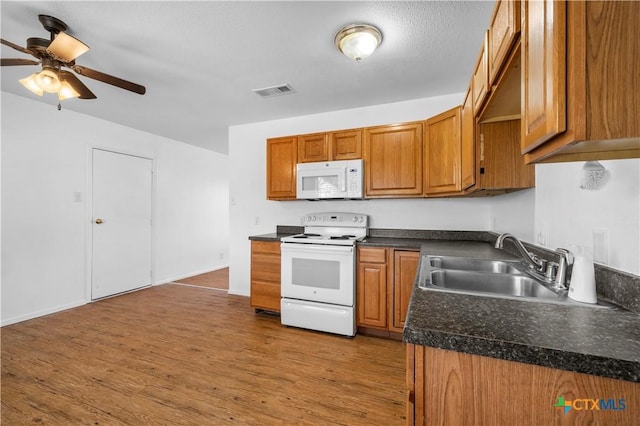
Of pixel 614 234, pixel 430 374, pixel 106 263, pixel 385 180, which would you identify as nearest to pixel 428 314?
pixel 430 374

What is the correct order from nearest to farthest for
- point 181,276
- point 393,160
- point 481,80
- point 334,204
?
point 481,80, point 393,160, point 334,204, point 181,276

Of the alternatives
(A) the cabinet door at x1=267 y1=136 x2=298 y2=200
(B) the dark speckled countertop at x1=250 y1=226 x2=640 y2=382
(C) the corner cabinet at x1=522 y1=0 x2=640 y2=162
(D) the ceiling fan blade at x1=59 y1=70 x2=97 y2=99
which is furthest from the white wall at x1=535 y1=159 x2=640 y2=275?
(D) the ceiling fan blade at x1=59 y1=70 x2=97 y2=99

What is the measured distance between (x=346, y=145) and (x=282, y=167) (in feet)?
2.71

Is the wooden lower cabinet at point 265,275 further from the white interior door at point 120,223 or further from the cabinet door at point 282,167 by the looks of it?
the white interior door at point 120,223

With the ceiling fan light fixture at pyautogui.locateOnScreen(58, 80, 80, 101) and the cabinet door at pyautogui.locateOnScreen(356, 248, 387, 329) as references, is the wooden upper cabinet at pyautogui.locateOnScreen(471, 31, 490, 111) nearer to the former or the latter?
the cabinet door at pyautogui.locateOnScreen(356, 248, 387, 329)

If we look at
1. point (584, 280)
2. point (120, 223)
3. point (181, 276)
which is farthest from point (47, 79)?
→ point (181, 276)

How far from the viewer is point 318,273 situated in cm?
278

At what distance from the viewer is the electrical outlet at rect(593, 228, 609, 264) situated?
3.37 ft

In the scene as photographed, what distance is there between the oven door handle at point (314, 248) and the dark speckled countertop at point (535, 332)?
5.44ft

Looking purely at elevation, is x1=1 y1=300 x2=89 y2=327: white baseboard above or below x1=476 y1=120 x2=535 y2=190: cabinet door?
below

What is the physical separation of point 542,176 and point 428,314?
1362mm

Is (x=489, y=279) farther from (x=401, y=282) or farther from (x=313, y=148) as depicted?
(x=313, y=148)

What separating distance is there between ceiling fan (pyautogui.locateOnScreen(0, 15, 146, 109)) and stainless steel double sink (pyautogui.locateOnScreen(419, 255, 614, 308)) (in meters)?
2.45

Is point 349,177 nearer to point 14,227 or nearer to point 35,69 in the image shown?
point 35,69
